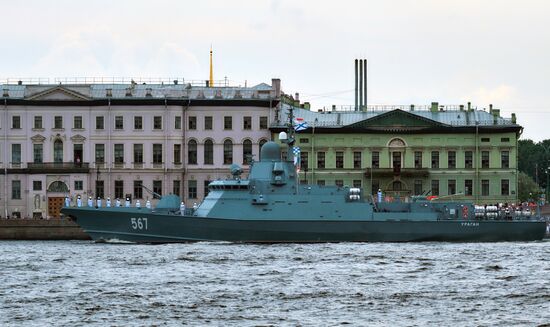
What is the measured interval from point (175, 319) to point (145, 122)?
63177mm

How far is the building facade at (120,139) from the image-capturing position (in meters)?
100

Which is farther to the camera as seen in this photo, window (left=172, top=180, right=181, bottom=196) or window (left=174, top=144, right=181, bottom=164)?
window (left=174, top=144, right=181, bottom=164)

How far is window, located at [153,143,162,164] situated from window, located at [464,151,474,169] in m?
21.7

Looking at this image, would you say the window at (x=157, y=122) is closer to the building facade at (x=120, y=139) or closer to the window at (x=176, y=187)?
the building facade at (x=120, y=139)

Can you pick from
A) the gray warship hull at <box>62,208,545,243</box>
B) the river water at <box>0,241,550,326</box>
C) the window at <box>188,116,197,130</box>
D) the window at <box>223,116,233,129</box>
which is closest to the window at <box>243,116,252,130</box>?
the window at <box>223,116,233,129</box>

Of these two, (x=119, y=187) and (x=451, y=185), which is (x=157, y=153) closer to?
(x=119, y=187)

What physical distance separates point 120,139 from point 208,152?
6.30 m

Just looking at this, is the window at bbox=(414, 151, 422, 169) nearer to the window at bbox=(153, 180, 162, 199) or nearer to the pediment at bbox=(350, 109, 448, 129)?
the pediment at bbox=(350, 109, 448, 129)

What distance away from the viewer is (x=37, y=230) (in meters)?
88.1

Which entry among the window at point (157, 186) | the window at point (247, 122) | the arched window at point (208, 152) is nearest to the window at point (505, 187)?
the window at point (247, 122)

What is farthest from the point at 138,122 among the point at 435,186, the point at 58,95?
the point at 435,186

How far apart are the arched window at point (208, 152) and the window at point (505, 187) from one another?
20624mm

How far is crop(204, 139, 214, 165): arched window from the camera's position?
101812mm

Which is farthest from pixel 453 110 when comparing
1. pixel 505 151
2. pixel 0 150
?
pixel 0 150
